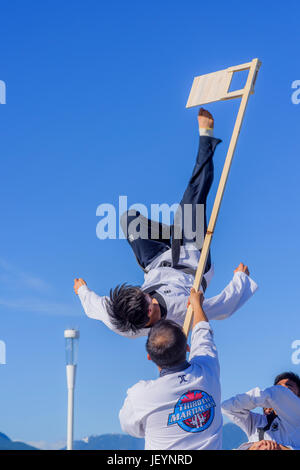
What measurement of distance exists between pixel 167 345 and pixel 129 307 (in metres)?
1.53

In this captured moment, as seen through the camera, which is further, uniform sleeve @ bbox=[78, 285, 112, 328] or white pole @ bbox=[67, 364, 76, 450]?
white pole @ bbox=[67, 364, 76, 450]

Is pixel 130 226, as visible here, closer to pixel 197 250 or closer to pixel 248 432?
pixel 197 250

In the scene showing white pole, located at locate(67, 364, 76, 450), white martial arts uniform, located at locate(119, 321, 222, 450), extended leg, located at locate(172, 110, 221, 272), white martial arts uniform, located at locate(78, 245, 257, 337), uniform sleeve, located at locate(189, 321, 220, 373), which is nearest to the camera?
white martial arts uniform, located at locate(119, 321, 222, 450)

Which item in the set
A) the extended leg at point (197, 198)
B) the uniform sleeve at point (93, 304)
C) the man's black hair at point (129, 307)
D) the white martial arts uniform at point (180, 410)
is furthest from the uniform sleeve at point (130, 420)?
the extended leg at point (197, 198)

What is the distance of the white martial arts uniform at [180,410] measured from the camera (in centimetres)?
477

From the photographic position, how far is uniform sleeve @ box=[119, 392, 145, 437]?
4918 millimetres

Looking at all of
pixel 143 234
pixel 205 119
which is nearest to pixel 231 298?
pixel 143 234

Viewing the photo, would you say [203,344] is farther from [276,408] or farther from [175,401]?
[276,408]

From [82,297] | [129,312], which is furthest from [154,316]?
[82,297]

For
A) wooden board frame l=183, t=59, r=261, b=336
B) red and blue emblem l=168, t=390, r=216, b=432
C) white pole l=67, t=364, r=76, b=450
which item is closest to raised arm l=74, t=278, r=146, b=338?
wooden board frame l=183, t=59, r=261, b=336

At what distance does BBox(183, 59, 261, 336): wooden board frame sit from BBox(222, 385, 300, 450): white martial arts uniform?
4.42 feet

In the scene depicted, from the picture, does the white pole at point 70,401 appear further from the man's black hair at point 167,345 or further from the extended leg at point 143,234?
the man's black hair at point 167,345

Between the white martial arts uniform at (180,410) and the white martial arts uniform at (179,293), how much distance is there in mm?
1631

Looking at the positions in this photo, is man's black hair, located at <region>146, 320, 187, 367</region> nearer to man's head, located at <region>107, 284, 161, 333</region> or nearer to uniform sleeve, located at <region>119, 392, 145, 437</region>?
uniform sleeve, located at <region>119, 392, 145, 437</region>
